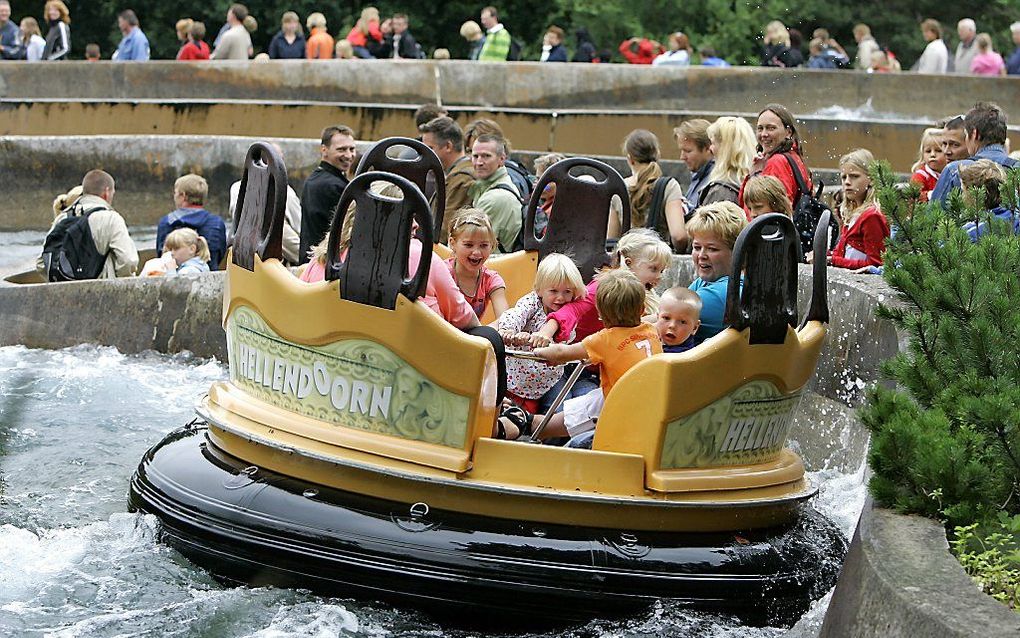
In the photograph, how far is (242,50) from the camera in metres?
22.0

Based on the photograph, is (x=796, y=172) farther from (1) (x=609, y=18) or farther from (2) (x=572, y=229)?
(1) (x=609, y=18)

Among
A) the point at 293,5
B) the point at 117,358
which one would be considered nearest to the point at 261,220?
the point at 117,358

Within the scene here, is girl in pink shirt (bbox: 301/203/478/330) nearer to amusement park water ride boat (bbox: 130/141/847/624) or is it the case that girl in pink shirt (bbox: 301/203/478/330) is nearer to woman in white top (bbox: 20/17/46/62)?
amusement park water ride boat (bbox: 130/141/847/624)

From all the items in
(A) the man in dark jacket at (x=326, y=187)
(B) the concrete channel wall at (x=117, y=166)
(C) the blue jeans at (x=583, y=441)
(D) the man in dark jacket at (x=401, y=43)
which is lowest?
(B) the concrete channel wall at (x=117, y=166)

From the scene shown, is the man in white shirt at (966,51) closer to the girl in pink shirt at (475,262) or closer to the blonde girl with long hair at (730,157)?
the blonde girl with long hair at (730,157)

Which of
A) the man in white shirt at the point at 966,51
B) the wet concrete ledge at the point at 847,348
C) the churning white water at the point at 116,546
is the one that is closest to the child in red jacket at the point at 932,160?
the wet concrete ledge at the point at 847,348

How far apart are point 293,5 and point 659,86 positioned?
1232 cm

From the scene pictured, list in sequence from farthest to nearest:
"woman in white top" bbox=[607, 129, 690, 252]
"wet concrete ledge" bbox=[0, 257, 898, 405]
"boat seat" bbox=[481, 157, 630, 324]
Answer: "wet concrete ledge" bbox=[0, 257, 898, 405]
"woman in white top" bbox=[607, 129, 690, 252]
"boat seat" bbox=[481, 157, 630, 324]

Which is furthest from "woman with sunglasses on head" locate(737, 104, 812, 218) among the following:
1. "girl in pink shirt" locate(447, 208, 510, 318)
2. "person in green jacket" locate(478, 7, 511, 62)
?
"person in green jacket" locate(478, 7, 511, 62)

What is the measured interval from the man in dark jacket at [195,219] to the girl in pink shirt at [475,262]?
13.7 ft

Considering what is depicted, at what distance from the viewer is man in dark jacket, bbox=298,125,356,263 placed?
9406 mm

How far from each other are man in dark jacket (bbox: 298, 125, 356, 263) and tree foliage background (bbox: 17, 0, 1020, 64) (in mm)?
21421

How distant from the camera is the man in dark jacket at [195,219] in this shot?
11.1 metres

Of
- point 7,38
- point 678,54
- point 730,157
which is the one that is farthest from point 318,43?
point 730,157
